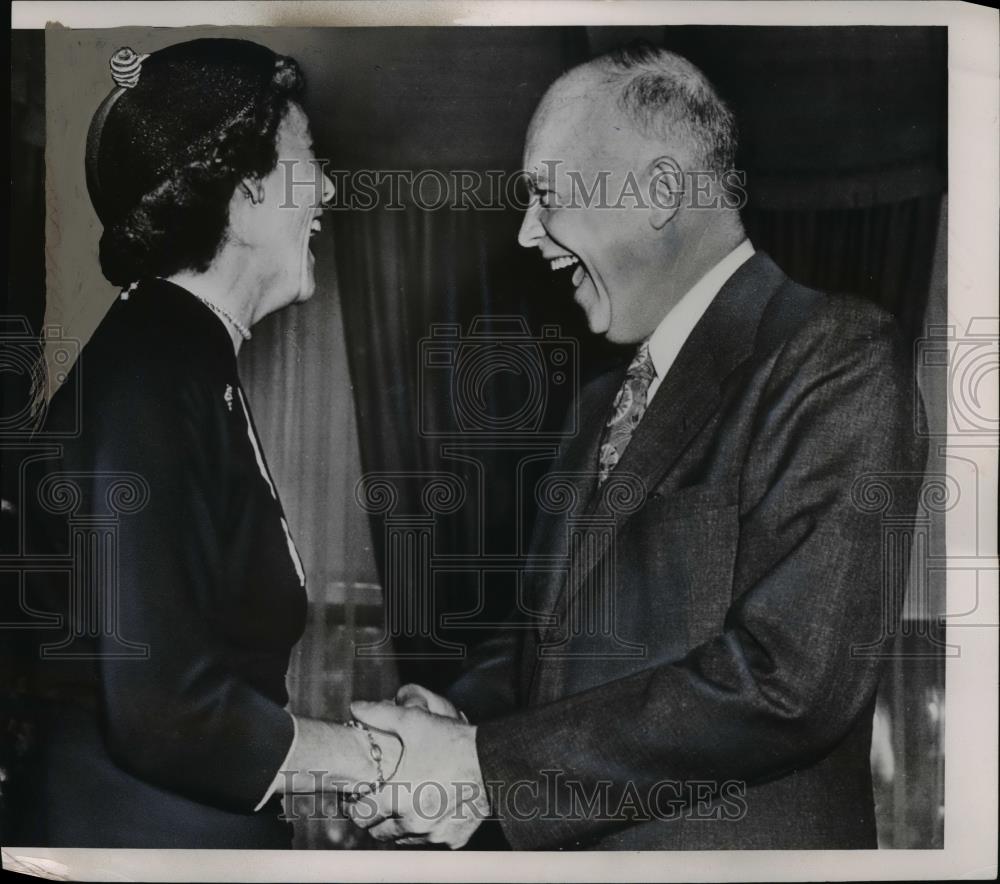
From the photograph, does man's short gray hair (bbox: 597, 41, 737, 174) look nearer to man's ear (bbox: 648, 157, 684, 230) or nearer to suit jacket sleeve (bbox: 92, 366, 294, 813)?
man's ear (bbox: 648, 157, 684, 230)

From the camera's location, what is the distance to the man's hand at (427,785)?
226cm

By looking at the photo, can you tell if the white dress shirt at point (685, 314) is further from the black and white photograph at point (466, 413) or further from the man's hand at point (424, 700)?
the man's hand at point (424, 700)

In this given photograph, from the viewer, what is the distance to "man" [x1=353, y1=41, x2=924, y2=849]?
7.26ft

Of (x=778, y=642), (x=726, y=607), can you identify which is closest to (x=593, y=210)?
(x=726, y=607)

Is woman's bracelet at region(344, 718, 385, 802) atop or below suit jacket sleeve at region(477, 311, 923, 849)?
below

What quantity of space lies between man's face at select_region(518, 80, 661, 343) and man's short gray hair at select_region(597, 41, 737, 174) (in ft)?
0.17

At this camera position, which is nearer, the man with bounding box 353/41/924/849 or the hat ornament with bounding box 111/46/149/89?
the man with bounding box 353/41/924/849

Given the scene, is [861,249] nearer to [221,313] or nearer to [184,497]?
[221,313]

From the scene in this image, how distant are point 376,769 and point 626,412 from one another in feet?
3.27

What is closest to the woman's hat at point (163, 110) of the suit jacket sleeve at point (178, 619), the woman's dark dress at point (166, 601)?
the woman's dark dress at point (166, 601)

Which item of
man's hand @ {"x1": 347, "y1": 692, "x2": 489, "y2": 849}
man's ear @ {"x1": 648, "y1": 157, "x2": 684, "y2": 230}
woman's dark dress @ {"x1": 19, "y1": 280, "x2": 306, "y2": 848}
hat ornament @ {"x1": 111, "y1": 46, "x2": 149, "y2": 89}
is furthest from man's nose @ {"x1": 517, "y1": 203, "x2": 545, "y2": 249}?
man's hand @ {"x1": 347, "y1": 692, "x2": 489, "y2": 849}

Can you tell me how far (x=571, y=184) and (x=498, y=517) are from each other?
783 millimetres

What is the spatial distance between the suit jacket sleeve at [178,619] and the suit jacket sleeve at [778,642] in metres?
0.56

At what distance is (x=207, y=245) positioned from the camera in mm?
2295
